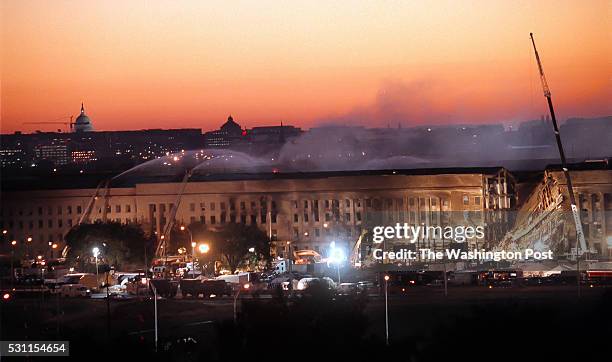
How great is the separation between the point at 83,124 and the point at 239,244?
7846cm

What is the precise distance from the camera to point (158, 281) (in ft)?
120

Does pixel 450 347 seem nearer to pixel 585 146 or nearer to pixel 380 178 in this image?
pixel 380 178

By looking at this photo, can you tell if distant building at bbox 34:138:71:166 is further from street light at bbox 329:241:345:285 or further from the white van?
the white van

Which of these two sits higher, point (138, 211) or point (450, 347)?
point (138, 211)

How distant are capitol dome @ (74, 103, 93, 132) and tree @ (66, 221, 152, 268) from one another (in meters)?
73.5

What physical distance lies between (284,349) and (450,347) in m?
2.51

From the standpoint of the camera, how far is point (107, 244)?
46500 millimetres

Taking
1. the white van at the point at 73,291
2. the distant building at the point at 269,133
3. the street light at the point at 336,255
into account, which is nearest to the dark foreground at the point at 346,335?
the white van at the point at 73,291

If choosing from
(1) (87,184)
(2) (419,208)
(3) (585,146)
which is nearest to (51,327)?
(2) (419,208)

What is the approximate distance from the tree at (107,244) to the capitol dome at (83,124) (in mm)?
73486

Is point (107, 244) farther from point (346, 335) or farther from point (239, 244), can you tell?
point (346, 335)

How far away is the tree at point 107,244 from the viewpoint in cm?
4650

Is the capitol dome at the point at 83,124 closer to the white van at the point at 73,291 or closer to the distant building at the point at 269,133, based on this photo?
the distant building at the point at 269,133

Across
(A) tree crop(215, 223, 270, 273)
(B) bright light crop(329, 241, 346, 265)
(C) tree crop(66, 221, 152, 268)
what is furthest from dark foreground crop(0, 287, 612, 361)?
(C) tree crop(66, 221, 152, 268)
